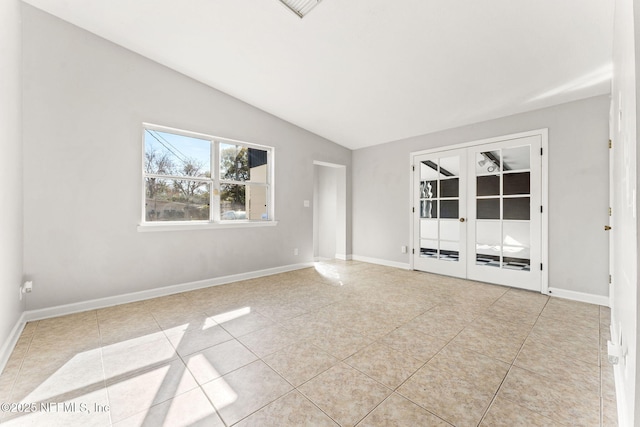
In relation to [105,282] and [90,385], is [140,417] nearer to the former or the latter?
[90,385]

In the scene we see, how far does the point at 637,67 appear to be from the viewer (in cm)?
81

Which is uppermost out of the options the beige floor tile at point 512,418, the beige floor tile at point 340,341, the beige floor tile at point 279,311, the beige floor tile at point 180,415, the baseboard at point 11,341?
the baseboard at point 11,341

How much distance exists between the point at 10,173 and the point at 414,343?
11.5 ft

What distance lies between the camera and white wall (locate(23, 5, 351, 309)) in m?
2.57

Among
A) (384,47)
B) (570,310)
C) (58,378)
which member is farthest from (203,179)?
(570,310)

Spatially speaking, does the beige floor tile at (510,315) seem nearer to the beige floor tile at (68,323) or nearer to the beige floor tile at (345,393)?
the beige floor tile at (345,393)

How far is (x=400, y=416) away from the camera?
53.0 inches

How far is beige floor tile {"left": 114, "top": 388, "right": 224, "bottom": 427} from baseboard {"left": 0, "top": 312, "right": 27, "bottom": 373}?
48.8 inches

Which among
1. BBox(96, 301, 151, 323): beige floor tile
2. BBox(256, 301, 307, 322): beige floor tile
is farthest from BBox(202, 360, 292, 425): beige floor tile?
BBox(96, 301, 151, 323): beige floor tile

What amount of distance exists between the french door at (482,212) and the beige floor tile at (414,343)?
2.25 metres

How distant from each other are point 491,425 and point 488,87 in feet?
10.7

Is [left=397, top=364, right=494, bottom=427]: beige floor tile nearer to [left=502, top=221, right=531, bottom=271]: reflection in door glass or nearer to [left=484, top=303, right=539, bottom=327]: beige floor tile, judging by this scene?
[left=484, top=303, right=539, bottom=327]: beige floor tile

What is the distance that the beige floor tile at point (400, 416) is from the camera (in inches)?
51.1

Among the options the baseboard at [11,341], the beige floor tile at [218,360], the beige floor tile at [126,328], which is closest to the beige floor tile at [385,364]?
the beige floor tile at [218,360]
